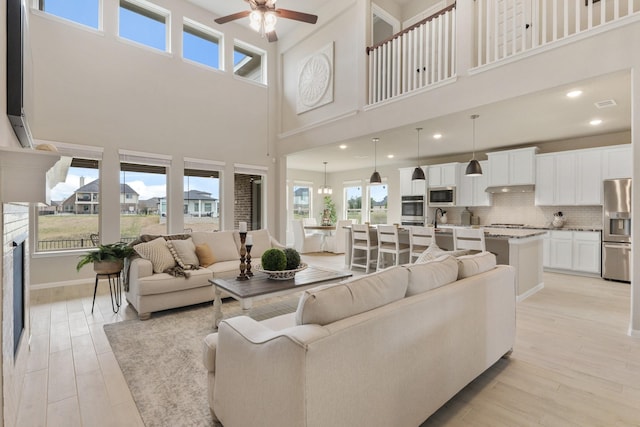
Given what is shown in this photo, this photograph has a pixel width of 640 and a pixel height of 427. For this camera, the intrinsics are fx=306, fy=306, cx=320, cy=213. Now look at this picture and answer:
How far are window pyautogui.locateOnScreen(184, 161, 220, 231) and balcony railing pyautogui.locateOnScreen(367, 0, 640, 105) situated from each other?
3.54 m

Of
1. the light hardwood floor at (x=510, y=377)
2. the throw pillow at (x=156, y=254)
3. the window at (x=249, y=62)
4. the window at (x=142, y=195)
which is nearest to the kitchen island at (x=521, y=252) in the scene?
the light hardwood floor at (x=510, y=377)

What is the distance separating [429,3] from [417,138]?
2.66 m

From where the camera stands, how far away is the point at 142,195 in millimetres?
5523

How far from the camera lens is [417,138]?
616 centimetres

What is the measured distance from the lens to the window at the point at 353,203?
10.7m

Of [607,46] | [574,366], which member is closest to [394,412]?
[574,366]

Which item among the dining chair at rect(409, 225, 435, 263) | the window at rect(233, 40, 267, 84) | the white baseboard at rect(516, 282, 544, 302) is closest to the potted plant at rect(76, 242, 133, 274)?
the dining chair at rect(409, 225, 435, 263)

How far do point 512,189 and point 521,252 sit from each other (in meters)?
3.10

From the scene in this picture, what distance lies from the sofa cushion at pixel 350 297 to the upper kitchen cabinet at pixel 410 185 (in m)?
6.86

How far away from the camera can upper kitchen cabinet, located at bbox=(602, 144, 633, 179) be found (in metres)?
5.27

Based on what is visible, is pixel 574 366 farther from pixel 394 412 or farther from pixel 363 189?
pixel 363 189

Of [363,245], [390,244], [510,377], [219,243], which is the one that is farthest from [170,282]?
[390,244]

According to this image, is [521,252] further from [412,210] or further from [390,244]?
[412,210]

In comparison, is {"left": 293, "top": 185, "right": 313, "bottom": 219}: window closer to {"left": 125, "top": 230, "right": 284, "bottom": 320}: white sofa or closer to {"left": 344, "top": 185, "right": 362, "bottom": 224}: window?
A: {"left": 344, "top": 185, "right": 362, "bottom": 224}: window
